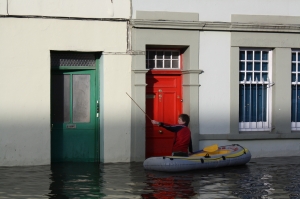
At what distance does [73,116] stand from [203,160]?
11.5 feet

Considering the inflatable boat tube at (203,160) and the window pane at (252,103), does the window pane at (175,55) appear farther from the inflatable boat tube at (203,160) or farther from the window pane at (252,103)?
the inflatable boat tube at (203,160)

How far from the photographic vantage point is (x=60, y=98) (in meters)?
14.8

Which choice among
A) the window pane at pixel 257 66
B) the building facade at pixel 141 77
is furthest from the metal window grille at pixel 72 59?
the window pane at pixel 257 66

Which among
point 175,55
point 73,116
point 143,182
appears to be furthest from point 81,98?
point 143,182

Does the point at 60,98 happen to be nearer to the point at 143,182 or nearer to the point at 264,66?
the point at 143,182

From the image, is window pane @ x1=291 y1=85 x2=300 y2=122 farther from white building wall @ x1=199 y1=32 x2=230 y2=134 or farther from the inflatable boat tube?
the inflatable boat tube

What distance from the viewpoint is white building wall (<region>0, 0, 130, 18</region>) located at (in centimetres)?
1382

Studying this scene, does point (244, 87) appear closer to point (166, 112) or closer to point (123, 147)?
point (166, 112)

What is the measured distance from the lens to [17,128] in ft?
45.6

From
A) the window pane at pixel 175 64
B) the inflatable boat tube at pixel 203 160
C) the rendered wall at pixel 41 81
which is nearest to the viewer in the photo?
the inflatable boat tube at pixel 203 160

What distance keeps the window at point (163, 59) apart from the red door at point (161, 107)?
9.0 inches

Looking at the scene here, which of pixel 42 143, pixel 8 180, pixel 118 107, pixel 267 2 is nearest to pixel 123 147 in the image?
pixel 118 107

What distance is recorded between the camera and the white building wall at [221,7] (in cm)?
1480

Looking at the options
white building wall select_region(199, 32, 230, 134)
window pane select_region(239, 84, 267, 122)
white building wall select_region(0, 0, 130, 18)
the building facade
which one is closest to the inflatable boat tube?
white building wall select_region(199, 32, 230, 134)
